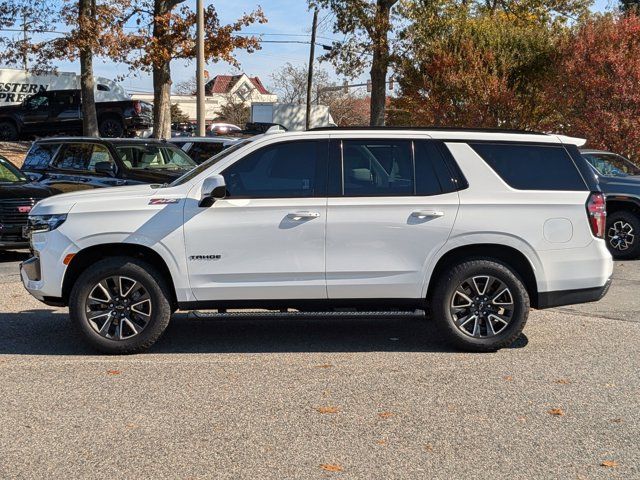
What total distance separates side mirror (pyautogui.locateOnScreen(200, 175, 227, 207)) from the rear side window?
214 cm

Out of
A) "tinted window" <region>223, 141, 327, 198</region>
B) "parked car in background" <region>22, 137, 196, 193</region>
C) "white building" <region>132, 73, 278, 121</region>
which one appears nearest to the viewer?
"tinted window" <region>223, 141, 327, 198</region>

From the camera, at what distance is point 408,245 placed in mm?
6434

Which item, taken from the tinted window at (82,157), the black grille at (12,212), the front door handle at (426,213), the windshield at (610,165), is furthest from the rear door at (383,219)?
the tinted window at (82,157)

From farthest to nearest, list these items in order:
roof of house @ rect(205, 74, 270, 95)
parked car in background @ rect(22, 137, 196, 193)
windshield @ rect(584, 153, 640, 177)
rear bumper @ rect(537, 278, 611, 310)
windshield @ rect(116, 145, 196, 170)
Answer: roof of house @ rect(205, 74, 270, 95), windshield @ rect(116, 145, 196, 170), parked car in background @ rect(22, 137, 196, 193), windshield @ rect(584, 153, 640, 177), rear bumper @ rect(537, 278, 611, 310)

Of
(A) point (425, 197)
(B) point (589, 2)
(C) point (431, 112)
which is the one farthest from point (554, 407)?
(B) point (589, 2)

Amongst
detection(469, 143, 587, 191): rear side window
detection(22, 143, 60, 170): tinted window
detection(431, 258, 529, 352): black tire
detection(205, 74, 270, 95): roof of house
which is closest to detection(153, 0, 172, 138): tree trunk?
detection(22, 143, 60, 170): tinted window

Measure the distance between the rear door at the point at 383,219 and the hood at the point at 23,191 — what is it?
7.00 meters

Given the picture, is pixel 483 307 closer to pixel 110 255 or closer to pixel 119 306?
pixel 119 306

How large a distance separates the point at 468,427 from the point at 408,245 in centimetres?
194

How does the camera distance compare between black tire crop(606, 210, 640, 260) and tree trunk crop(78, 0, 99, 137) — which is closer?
black tire crop(606, 210, 640, 260)

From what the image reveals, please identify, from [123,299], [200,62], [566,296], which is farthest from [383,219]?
[200,62]

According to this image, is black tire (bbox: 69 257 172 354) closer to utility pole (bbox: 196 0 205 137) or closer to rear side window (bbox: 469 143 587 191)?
rear side window (bbox: 469 143 587 191)

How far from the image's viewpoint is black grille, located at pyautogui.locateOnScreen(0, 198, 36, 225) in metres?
11.5

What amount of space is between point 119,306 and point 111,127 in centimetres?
2437
